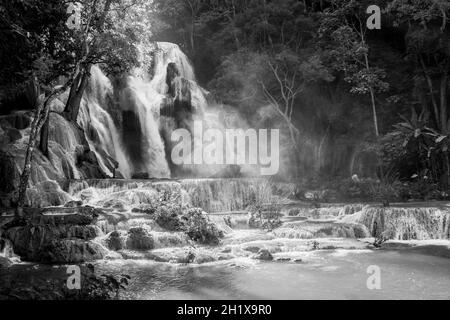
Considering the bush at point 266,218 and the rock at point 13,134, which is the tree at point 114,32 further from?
the bush at point 266,218

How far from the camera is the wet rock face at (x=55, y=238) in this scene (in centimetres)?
910

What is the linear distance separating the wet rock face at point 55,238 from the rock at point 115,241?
453 mm

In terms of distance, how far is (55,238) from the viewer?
954 cm

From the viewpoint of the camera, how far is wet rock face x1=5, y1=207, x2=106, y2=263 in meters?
9.10

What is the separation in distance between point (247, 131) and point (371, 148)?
24.2 feet

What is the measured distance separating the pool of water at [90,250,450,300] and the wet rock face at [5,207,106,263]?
2.48ft

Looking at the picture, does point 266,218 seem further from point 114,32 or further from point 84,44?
point 114,32

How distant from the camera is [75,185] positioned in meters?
14.2

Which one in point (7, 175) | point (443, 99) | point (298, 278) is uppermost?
point (443, 99)

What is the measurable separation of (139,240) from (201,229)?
1.77 meters

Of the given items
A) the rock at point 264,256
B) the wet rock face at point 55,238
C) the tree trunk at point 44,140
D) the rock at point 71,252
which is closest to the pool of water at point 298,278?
the rock at point 264,256

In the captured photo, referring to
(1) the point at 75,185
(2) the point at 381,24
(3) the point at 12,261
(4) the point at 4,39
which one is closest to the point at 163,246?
(3) the point at 12,261

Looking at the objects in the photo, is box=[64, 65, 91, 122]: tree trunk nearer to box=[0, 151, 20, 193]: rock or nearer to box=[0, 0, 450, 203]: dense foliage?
box=[0, 0, 450, 203]: dense foliage

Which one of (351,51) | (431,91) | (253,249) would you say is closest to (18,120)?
(253,249)
